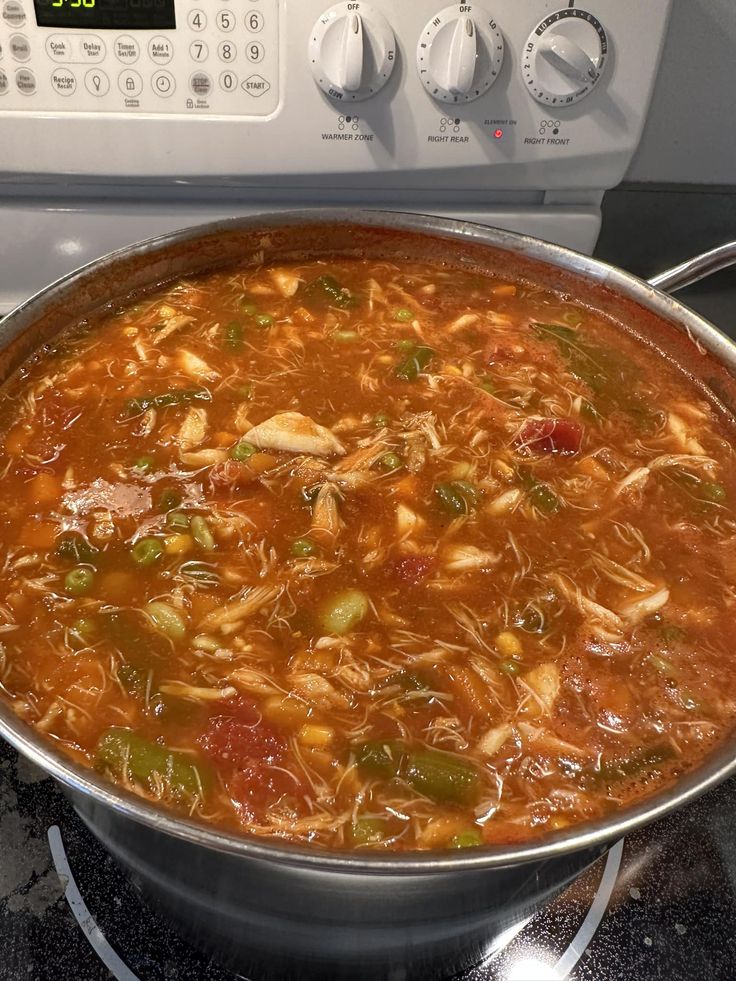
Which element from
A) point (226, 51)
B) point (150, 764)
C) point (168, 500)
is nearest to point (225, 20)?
point (226, 51)

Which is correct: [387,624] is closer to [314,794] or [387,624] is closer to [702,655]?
[314,794]

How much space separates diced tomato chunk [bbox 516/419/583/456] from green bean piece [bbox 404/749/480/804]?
3.03 feet

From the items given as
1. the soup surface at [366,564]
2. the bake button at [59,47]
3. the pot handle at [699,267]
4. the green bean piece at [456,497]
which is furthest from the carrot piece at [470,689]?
the bake button at [59,47]

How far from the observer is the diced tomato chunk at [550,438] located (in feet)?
7.16

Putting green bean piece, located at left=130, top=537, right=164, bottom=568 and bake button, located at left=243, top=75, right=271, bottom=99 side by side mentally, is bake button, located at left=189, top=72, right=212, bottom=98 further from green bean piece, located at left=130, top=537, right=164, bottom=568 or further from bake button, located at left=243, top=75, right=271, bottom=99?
green bean piece, located at left=130, top=537, right=164, bottom=568

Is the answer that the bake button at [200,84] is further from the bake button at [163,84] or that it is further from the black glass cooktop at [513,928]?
the black glass cooktop at [513,928]

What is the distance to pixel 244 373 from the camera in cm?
236

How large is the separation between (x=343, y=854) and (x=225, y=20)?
220cm

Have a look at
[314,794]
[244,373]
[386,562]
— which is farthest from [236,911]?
[244,373]

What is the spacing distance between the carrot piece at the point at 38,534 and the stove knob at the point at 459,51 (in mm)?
1620

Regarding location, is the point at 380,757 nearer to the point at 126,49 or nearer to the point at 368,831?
the point at 368,831

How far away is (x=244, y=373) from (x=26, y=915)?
4.70ft

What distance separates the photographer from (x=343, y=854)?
1.19m

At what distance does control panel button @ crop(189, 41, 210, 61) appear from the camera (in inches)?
92.7
